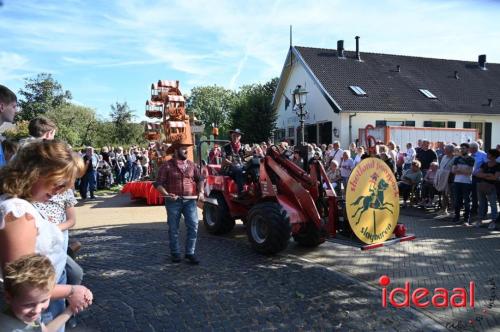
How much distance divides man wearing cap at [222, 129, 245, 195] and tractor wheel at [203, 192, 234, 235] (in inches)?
19.4

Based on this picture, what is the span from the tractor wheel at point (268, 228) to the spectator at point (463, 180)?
4966 mm

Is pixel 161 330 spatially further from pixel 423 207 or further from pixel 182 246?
pixel 423 207

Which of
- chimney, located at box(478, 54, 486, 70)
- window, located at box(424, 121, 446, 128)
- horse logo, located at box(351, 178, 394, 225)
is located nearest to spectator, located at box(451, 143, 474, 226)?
horse logo, located at box(351, 178, 394, 225)

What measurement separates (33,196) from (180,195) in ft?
12.9

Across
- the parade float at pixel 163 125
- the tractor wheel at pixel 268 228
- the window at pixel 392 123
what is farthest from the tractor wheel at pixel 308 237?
the window at pixel 392 123

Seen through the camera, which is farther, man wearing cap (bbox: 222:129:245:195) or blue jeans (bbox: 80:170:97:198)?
blue jeans (bbox: 80:170:97:198)

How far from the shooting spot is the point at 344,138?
78.9ft

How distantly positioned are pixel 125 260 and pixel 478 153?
7858mm

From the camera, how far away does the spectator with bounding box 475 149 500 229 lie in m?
8.49

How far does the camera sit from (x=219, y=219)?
7863 mm

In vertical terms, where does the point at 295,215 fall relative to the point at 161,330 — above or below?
above

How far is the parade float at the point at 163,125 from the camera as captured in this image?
12656 millimetres

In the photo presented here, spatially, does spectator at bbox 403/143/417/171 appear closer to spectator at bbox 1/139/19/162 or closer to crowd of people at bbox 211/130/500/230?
crowd of people at bbox 211/130/500/230

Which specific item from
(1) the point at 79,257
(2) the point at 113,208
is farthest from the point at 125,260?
(2) the point at 113,208
